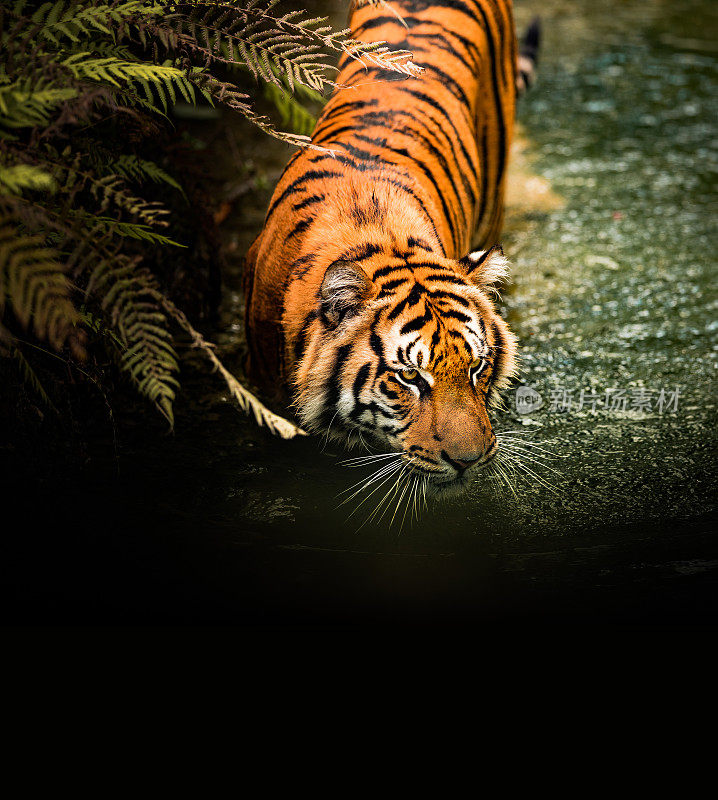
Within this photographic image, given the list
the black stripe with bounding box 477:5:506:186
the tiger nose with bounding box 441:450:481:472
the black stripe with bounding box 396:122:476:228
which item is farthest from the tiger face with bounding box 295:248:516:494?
the black stripe with bounding box 477:5:506:186

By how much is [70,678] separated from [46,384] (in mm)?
811

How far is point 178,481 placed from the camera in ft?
7.95

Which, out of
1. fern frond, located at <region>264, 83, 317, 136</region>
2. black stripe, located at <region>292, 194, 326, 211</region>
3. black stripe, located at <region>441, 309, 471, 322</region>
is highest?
fern frond, located at <region>264, 83, 317, 136</region>

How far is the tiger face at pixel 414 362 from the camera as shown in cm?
205

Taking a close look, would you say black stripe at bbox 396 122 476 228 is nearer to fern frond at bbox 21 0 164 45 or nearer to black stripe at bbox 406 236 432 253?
black stripe at bbox 406 236 432 253

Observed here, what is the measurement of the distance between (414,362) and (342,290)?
0.80 ft

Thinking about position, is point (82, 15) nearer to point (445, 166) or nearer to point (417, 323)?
point (417, 323)

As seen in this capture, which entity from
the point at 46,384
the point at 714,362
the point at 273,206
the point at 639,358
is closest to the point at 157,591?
the point at 46,384

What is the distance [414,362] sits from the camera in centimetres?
206

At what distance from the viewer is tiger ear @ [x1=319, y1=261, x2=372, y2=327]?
6.75 ft

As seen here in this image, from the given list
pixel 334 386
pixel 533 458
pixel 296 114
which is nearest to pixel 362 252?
pixel 334 386

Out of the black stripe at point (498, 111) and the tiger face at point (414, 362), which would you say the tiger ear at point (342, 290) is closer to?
the tiger face at point (414, 362)

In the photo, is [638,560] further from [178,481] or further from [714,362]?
[178,481]

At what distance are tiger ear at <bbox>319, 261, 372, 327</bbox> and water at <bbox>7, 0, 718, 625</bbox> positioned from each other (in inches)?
21.4
